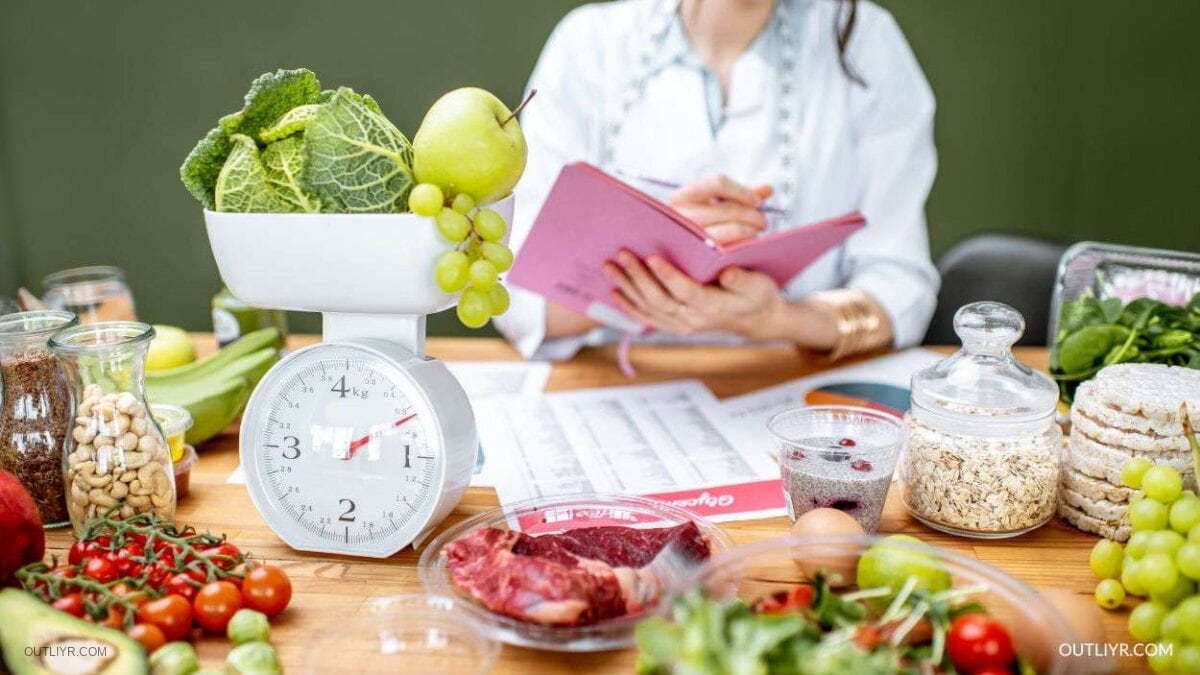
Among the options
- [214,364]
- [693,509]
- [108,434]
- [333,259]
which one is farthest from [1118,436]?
[214,364]

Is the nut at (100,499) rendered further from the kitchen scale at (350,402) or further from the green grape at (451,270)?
the green grape at (451,270)

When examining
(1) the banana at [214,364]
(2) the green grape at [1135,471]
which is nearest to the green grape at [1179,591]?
(2) the green grape at [1135,471]

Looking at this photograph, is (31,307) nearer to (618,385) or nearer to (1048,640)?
(618,385)

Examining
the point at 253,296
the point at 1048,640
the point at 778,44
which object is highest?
the point at 778,44

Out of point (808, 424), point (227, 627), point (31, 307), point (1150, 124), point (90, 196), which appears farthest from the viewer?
point (90, 196)

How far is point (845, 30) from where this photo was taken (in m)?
1.77

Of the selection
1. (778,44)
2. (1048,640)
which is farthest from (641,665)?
(778,44)

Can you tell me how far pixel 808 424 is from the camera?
3.47ft

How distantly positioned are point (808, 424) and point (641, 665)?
1.45 feet

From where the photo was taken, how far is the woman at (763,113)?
181cm

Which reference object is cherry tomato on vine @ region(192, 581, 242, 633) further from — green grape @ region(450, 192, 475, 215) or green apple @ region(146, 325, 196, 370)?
green apple @ region(146, 325, 196, 370)

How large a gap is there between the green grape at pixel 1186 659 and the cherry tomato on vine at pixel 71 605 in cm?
85

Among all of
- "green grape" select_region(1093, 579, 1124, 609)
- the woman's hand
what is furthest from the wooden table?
the woman's hand

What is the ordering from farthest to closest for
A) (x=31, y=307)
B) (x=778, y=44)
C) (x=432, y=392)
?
(x=778, y=44) → (x=31, y=307) → (x=432, y=392)
